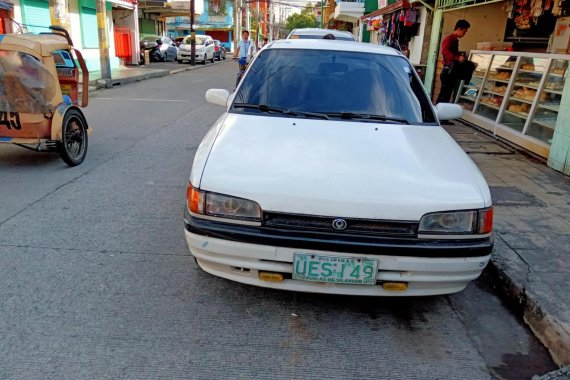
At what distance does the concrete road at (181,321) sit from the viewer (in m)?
2.60

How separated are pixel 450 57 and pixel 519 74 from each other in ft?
5.52

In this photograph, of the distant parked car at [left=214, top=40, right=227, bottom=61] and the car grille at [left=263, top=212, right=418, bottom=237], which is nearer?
the car grille at [left=263, top=212, right=418, bottom=237]

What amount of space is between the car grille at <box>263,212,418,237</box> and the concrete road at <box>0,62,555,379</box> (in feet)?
2.32

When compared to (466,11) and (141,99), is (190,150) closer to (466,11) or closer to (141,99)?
(141,99)

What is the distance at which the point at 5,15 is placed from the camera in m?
12.9

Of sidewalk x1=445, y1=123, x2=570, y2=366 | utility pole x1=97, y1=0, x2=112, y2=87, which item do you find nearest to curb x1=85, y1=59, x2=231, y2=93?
utility pole x1=97, y1=0, x2=112, y2=87

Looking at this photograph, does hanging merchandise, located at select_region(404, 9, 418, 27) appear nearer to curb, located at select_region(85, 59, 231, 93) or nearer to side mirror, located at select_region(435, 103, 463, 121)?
curb, located at select_region(85, 59, 231, 93)

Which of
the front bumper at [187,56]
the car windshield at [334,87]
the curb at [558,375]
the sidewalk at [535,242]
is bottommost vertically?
the curb at [558,375]

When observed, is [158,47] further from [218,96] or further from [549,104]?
[218,96]

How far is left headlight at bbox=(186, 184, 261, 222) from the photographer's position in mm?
2695

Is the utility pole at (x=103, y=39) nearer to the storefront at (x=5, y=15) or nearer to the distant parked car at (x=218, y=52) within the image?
the storefront at (x=5, y=15)

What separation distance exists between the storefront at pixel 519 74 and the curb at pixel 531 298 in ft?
10.3

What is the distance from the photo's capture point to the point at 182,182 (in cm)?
569

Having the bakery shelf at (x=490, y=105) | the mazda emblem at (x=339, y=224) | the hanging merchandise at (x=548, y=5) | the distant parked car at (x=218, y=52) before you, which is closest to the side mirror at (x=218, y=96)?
the mazda emblem at (x=339, y=224)
